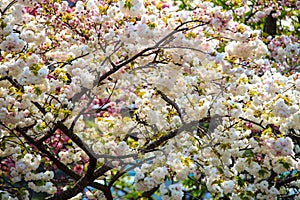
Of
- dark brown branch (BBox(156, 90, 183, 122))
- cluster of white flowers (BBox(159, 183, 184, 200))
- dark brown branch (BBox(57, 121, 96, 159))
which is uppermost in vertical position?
dark brown branch (BBox(156, 90, 183, 122))

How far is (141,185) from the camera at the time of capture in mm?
4438

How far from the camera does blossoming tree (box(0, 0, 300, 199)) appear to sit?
424 centimetres

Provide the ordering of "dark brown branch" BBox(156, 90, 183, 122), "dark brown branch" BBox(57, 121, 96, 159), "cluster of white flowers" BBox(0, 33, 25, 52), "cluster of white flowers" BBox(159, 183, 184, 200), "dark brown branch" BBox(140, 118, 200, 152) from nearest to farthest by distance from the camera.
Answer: "cluster of white flowers" BBox(0, 33, 25, 52) → "cluster of white flowers" BBox(159, 183, 184, 200) → "dark brown branch" BBox(57, 121, 96, 159) → "dark brown branch" BBox(140, 118, 200, 152) → "dark brown branch" BBox(156, 90, 183, 122)

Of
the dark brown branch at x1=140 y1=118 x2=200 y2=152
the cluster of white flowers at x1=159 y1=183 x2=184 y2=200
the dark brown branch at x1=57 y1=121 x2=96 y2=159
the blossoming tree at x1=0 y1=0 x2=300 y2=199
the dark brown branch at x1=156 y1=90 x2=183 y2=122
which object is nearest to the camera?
the cluster of white flowers at x1=159 y1=183 x2=184 y2=200

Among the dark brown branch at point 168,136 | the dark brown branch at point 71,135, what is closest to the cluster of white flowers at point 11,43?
the dark brown branch at point 71,135

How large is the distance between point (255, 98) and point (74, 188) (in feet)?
6.74

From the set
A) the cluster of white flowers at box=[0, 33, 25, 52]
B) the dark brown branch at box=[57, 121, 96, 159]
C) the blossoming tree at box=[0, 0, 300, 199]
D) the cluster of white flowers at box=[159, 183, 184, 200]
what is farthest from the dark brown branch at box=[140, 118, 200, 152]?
the cluster of white flowers at box=[0, 33, 25, 52]

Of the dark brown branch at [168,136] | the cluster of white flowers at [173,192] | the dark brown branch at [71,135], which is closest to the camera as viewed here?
the cluster of white flowers at [173,192]

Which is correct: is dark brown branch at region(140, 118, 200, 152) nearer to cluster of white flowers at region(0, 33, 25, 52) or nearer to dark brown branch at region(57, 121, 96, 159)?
dark brown branch at region(57, 121, 96, 159)

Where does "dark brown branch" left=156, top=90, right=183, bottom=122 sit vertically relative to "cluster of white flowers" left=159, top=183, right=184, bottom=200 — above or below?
above

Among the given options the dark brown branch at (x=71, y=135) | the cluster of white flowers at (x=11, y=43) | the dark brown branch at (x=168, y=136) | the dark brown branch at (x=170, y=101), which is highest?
the dark brown branch at (x=170, y=101)

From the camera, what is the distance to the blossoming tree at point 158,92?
167 inches

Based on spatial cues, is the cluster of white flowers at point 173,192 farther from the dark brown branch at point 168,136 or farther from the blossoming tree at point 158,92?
the dark brown branch at point 168,136

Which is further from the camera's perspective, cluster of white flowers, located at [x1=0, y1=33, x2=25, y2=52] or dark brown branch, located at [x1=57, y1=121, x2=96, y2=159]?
dark brown branch, located at [x1=57, y1=121, x2=96, y2=159]
